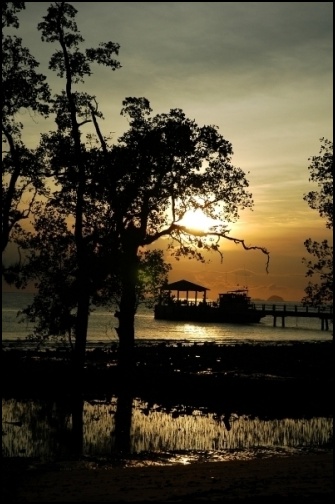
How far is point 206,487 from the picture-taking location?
10430 mm

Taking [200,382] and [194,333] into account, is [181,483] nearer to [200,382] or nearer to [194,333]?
[200,382]

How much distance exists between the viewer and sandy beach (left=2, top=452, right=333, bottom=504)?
9.75 m

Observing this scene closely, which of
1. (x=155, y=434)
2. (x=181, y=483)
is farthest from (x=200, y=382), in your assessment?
(x=181, y=483)

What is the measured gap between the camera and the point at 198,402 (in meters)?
27.0

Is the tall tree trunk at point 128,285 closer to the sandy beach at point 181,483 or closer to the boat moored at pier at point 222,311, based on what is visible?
the sandy beach at point 181,483

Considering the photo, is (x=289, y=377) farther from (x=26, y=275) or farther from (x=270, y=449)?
(x=270, y=449)

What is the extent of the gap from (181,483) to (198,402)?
1652cm

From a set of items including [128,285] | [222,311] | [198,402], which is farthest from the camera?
[222,311]

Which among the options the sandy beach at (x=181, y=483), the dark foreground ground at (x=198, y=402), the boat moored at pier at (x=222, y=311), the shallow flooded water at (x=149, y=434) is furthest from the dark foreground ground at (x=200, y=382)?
the boat moored at pier at (x=222, y=311)

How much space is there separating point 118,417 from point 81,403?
3417 millimetres

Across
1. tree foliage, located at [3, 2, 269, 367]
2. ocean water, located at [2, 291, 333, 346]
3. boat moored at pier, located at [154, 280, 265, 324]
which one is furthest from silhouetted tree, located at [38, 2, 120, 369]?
boat moored at pier, located at [154, 280, 265, 324]

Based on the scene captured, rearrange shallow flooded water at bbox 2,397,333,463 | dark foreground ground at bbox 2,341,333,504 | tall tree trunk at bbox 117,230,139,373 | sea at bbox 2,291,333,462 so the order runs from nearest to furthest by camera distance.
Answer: dark foreground ground at bbox 2,341,333,504, sea at bbox 2,291,333,462, shallow flooded water at bbox 2,397,333,463, tall tree trunk at bbox 117,230,139,373

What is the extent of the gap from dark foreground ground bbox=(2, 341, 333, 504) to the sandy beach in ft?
0.06

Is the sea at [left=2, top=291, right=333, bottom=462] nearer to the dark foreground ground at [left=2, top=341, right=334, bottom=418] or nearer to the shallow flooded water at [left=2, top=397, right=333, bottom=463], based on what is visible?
the shallow flooded water at [left=2, top=397, right=333, bottom=463]
